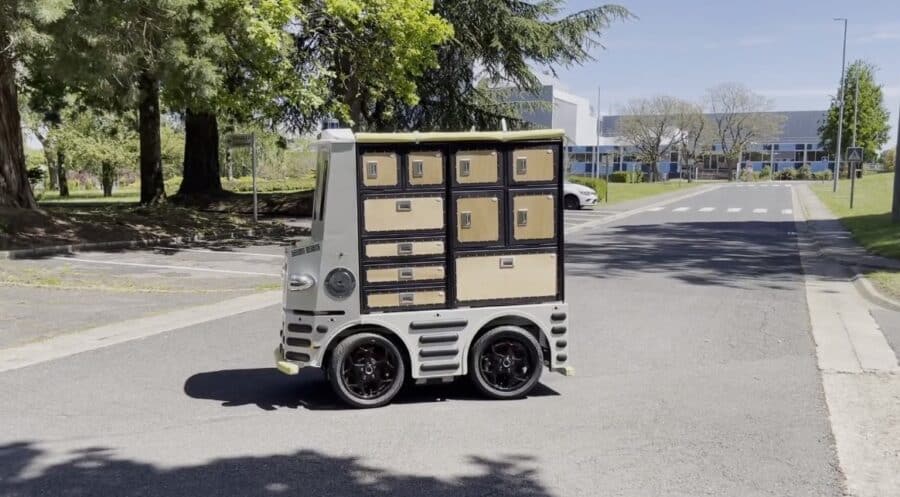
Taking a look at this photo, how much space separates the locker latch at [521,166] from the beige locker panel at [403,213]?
62 centimetres

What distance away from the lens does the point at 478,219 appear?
6.10 m

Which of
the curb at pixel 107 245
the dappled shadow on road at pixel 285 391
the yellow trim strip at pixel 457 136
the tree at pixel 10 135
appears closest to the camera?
the yellow trim strip at pixel 457 136

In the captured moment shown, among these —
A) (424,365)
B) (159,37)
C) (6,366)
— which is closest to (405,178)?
(424,365)

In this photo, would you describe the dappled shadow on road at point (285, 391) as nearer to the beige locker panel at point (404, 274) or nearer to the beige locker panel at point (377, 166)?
the beige locker panel at point (404, 274)

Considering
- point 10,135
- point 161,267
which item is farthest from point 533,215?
point 10,135

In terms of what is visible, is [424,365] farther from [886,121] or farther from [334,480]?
[886,121]

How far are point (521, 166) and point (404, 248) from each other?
1079mm

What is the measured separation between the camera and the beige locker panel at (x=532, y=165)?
608 centimetres

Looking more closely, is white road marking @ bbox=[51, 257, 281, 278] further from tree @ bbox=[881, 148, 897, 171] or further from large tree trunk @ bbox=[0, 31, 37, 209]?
tree @ bbox=[881, 148, 897, 171]

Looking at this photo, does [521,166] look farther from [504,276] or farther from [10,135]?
[10,135]

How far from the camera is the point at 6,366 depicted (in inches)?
294

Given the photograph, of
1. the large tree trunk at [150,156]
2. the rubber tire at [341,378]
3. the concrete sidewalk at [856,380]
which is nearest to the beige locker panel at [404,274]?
the rubber tire at [341,378]

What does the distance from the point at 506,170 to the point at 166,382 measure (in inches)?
135

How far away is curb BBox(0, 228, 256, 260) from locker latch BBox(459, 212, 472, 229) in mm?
12541
